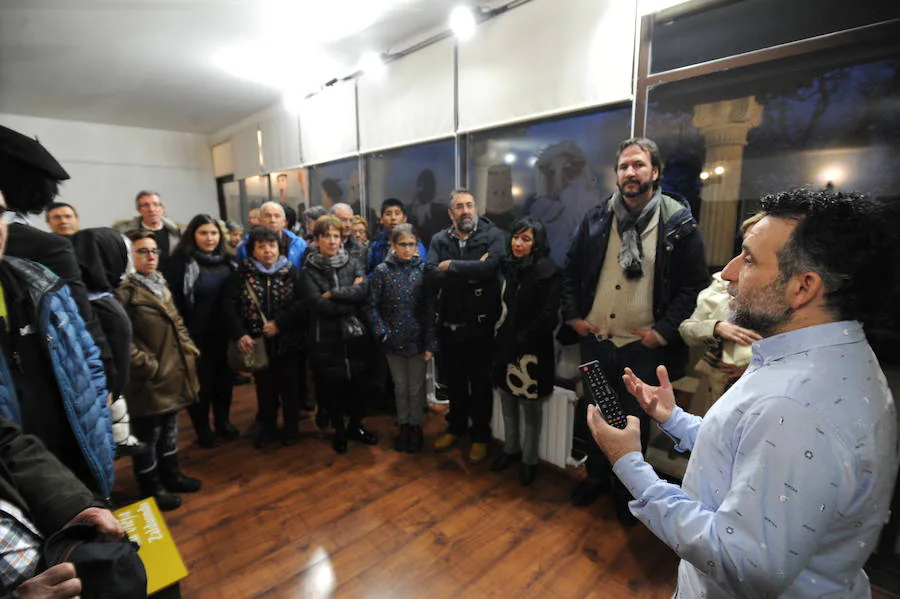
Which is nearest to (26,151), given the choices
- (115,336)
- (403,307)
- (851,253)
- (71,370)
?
(71,370)

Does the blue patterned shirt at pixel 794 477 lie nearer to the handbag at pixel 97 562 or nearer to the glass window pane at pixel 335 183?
the handbag at pixel 97 562

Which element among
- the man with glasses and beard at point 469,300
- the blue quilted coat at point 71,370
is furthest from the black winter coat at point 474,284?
the blue quilted coat at point 71,370

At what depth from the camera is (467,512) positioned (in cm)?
221

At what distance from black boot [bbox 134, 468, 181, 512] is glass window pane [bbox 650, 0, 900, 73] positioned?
3.35m

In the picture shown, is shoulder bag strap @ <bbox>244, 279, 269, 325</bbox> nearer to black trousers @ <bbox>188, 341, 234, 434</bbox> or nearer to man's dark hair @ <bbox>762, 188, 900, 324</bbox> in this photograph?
black trousers @ <bbox>188, 341, 234, 434</bbox>

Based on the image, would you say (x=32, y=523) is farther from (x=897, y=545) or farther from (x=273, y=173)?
(x=273, y=173)

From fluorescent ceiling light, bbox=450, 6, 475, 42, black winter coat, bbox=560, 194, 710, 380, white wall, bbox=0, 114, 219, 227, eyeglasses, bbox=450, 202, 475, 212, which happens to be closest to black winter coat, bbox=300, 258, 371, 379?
eyeglasses, bbox=450, 202, 475, 212

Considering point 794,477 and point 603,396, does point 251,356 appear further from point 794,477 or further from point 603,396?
point 794,477

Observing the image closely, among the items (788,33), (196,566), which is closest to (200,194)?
(196,566)

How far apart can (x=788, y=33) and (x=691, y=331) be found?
4.26ft

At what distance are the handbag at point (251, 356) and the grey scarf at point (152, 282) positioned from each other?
0.47 m

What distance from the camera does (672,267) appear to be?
6.37 ft

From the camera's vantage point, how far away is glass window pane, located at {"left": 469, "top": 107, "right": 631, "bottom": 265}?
7.98 feet

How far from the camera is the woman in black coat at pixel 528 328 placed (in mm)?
2279
